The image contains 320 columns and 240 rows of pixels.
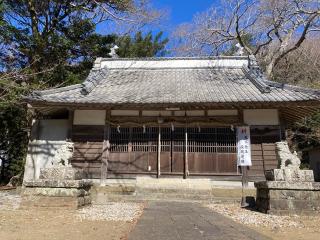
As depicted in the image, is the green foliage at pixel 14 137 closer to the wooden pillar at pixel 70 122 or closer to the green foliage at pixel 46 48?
the green foliage at pixel 46 48

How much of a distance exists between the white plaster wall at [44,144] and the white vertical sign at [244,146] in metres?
7.02

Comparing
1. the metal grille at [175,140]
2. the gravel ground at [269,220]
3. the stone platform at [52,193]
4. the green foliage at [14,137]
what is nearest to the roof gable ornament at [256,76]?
the metal grille at [175,140]

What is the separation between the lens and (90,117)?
45.1ft

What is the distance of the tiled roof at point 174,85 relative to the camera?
12500 millimetres

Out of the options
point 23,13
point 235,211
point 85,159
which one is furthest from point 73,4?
point 235,211

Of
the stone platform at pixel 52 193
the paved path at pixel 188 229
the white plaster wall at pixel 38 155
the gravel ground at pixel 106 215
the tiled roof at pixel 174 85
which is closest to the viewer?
the paved path at pixel 188 229

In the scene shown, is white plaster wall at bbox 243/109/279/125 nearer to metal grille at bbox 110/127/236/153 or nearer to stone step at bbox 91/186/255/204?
metal grille at bbox 110/127/236/153

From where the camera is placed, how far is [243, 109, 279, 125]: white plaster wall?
13.2m

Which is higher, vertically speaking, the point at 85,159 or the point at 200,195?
the point at 85,159

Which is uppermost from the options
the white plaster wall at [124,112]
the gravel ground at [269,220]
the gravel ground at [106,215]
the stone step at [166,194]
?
the white plaster wall at [124,112]

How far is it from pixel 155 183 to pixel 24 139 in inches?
351

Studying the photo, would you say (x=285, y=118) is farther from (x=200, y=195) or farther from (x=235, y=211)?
(x=235, y=211)

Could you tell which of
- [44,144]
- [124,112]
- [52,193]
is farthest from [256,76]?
[52,193]

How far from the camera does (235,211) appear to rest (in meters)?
8.50
